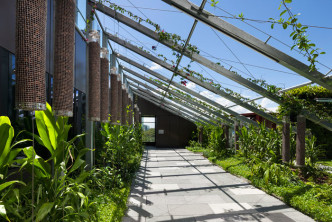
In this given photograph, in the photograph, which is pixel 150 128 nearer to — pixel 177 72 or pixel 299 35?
pixel 177 72

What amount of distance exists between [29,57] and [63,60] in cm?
38

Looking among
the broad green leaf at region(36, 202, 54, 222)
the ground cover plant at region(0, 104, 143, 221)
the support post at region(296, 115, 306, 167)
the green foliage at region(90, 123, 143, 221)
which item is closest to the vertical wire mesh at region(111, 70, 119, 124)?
the green foliage at region(90, 123, 143, 221)

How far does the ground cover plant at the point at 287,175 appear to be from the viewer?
154 inches

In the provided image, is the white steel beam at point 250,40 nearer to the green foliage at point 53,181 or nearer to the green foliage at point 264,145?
the green foliage at point 53,181

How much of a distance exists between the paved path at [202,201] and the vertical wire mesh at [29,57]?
2599mm

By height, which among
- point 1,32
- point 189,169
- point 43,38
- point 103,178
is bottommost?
point 189,169

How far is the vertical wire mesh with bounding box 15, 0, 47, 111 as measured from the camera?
5.00ft

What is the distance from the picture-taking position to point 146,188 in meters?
5.48

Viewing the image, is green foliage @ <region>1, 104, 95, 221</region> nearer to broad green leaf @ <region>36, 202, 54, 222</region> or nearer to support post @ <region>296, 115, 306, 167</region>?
broad green leaf @ <region>36, 202, 54, 222</region>

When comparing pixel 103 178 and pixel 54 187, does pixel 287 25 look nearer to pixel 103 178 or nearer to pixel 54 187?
pixel 54 187

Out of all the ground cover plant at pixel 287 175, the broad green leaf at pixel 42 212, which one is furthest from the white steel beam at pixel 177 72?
the broad green leaf at pixel 42 212

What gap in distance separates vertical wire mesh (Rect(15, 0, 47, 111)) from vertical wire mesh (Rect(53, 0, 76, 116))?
11.6 inches

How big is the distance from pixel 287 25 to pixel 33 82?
2.93m

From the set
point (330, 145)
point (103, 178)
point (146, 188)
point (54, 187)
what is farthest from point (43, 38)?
point (330, 145)
